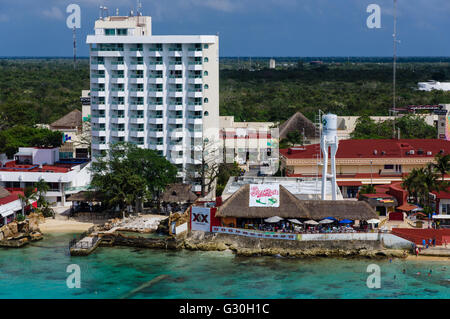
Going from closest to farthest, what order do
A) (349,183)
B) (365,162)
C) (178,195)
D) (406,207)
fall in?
(406,207)
(178,195)
(349,183)
(365,162)

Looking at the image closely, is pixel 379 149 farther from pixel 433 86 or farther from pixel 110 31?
pixel 433 86

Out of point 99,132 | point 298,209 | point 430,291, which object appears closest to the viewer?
point 430,291

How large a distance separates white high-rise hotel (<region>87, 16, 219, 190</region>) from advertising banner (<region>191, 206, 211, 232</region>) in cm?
1462

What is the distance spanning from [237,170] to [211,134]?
3740mm

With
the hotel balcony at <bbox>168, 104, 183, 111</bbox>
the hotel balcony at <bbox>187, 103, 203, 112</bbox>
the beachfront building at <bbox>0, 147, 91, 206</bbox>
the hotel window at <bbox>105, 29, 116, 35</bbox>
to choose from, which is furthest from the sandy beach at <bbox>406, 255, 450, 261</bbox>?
the hotel window at <bbox>105, 29, 116, 35</bbox>

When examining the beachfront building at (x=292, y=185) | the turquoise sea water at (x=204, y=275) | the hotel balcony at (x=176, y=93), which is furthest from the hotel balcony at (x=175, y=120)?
the turquoise sea water at (x=204, y=275)

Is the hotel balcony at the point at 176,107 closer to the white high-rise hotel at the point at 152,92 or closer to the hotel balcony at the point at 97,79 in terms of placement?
the white high-rise hotel at the point at 152,92

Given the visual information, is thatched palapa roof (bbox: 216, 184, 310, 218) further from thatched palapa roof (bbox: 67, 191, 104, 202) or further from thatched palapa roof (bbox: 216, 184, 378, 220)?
thatched palapa roof (bbox: 67, 191, 104, 202)

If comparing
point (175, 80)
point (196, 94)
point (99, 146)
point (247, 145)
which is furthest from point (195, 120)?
point (247, 145)

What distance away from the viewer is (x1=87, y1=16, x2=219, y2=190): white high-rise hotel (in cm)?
6456

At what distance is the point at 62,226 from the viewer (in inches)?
2156

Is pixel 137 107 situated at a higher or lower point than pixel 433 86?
lower

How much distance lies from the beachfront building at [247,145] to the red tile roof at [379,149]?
679 cm

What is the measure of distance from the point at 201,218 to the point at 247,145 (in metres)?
26.8
